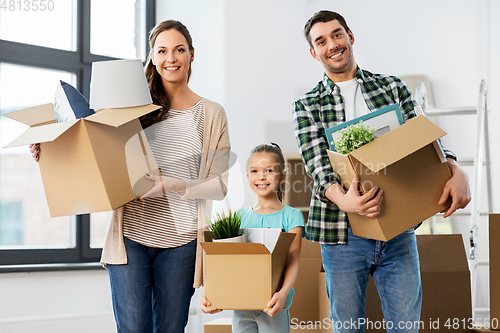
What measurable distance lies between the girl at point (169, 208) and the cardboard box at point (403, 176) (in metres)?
0.36

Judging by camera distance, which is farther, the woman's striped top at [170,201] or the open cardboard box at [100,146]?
the woman's striped top at [170,201]

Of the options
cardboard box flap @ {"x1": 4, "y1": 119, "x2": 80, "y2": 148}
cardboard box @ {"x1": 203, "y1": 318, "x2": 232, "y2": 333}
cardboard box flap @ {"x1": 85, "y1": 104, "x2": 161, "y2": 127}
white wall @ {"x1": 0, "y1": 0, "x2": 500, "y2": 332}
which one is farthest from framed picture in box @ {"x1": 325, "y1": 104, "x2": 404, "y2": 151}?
white wall @ {"x1": 0, "y1": 0, "x2": 500, "y2": 332}

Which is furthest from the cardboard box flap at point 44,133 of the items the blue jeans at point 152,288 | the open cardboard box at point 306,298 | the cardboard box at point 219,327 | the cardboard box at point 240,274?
the open cardboard box at point 306,298

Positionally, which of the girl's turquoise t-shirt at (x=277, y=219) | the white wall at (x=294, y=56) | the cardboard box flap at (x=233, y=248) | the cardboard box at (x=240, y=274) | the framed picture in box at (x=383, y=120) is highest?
the white wall at (x=294, y=56)

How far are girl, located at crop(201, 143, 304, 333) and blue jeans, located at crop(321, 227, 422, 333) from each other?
14 centimetres

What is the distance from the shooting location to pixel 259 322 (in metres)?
1.33

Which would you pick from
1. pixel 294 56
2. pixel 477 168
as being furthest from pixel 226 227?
pixel 294 56

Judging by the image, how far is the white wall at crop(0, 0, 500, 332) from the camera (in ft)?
9.23

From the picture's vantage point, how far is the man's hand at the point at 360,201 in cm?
107

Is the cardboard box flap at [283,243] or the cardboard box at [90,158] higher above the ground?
the cardboard box at [90,158]

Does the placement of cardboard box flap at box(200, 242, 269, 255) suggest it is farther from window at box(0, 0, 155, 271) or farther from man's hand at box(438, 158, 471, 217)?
window at box(0, 0, 155, 271)

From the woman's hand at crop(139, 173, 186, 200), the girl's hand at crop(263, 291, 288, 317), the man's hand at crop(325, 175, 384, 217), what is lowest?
the girl's hand at crop(263, 291, 288, 317)

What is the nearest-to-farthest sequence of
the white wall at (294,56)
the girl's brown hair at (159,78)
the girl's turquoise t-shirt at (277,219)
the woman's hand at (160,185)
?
the woman's hand at (160,185) < the girl's brown hair at (159,78) < the girl's turquoise t-shirt at (277,219) < the white wall at (294,56)

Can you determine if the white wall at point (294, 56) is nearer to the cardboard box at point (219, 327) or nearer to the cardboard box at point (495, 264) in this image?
the cardboard box at point (219, 327)
